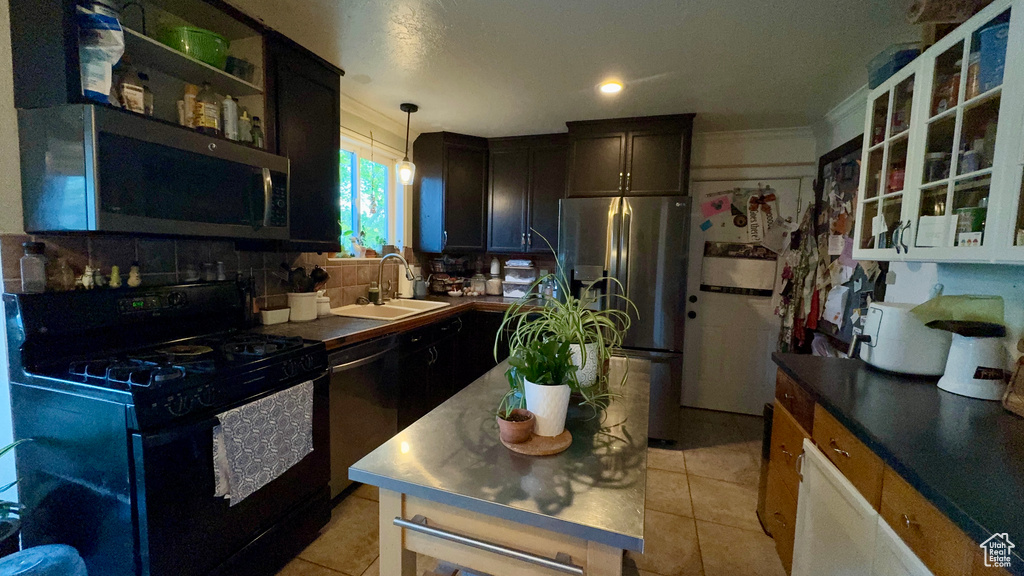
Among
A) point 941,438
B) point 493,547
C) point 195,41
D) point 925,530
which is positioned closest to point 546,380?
point 493,547

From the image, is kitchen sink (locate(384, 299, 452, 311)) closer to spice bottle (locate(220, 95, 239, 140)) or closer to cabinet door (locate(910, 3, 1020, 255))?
spice bottle (locate(220, 95, 239, 140))

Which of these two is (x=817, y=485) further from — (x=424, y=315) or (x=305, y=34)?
(x=305, y=34)

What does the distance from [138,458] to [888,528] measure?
6.52 feet

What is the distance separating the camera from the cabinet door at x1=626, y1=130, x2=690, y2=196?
2811 millimetres

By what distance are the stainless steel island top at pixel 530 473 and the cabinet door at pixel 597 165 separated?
7.17 feet

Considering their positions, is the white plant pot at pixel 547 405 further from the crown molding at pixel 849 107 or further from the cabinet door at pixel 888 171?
the crown molding at pixel 849 107

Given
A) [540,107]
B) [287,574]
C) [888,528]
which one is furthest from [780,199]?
[287,574]

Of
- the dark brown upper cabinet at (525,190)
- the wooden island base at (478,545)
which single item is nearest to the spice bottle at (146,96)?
the wooden island base at (478,545)

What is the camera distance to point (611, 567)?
71 centimetres

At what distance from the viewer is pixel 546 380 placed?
0.95 m

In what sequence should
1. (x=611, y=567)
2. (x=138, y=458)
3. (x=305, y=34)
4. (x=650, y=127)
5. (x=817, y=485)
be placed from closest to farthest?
(x=611, y=567), (x=138, y=458), (x=817, y=485), (x=305, y=34), (x=650, y=127)

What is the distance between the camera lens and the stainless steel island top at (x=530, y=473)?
70 centimetres

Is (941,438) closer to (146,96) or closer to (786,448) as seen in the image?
(786,448)

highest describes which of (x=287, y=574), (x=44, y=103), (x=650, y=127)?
(x=650, y=127)
